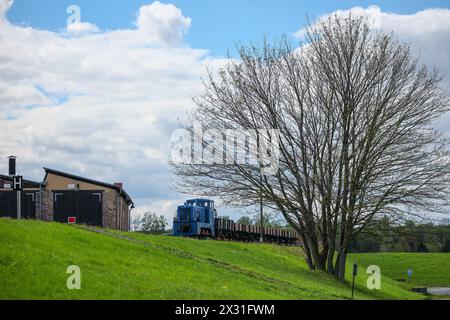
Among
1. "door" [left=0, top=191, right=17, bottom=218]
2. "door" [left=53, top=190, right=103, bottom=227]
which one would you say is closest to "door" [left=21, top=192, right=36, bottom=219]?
"door" [left=0, top=191, right=17, bottom=218]

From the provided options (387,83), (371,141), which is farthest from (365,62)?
(371,141)

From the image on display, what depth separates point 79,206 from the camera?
44.7m

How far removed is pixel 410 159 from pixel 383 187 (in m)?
1.73

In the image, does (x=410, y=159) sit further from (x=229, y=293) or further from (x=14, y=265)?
(x=14, y=265)

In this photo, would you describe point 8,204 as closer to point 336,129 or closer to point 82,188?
point 82,188

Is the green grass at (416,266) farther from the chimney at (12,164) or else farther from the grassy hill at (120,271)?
the grassy hill at (120,271)

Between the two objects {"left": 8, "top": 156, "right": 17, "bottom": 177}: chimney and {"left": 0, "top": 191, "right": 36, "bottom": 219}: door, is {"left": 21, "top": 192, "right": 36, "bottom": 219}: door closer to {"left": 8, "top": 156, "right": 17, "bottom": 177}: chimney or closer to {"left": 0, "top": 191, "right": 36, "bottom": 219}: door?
{"left": 0, "top": 191, "right": 36, "bottom": 219}: door

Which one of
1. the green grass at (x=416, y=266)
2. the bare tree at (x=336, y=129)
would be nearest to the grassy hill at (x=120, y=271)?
the bare tree at (x=336, y=129)

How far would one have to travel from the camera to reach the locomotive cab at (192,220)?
49688 millimetres

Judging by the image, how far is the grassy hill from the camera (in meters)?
15.4

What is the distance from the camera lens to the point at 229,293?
18234 millimetres

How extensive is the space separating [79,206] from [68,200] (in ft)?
2.71

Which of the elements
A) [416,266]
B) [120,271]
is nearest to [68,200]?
[120,271]
